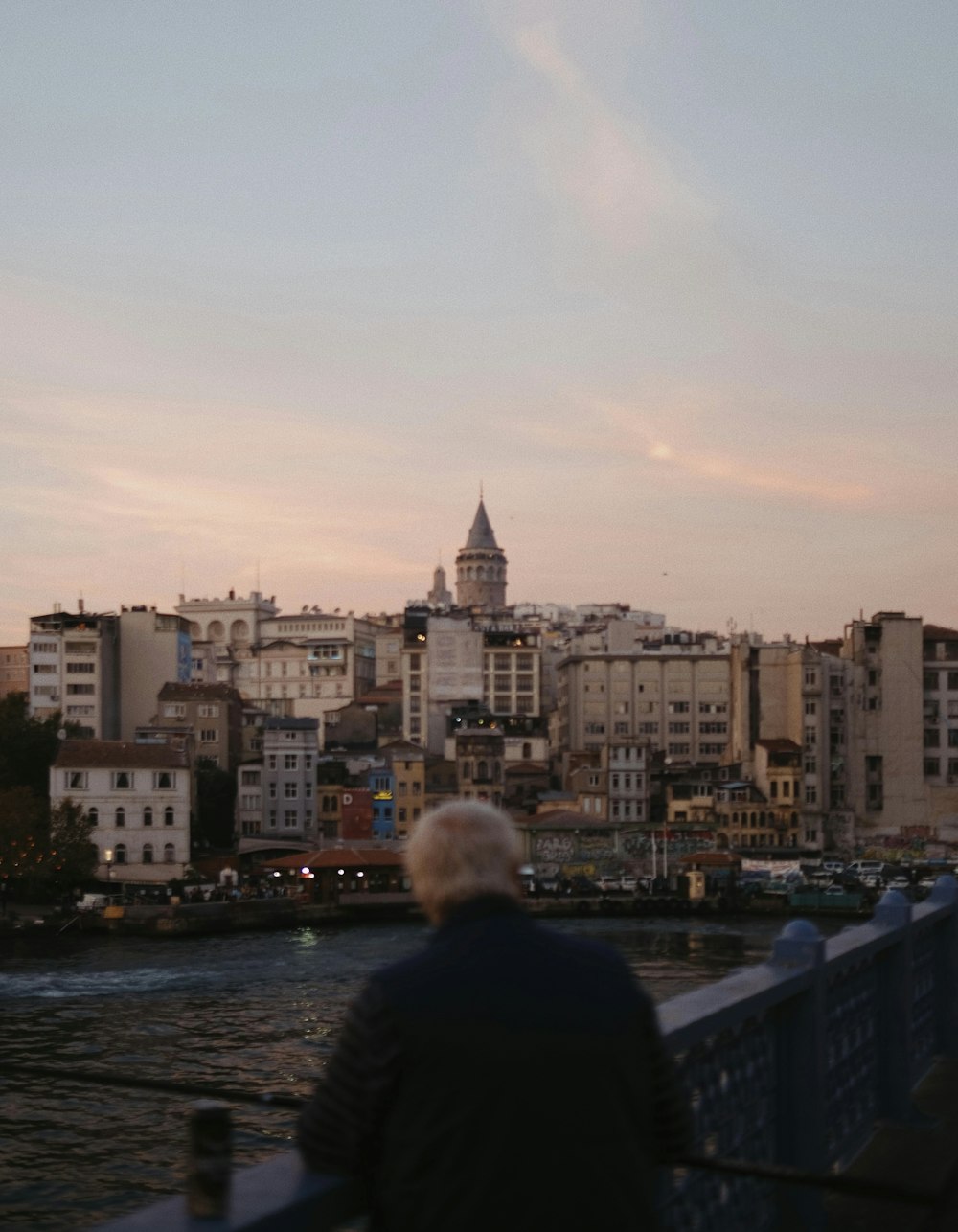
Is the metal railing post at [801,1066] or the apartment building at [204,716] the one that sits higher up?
the apartment building at [204,716]

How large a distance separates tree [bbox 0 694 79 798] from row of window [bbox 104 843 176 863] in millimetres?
4435

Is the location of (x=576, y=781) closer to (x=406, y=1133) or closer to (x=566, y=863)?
(x=566, y=863)

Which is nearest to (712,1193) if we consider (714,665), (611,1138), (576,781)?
(611,1138)

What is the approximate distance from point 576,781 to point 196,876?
19.2 metres

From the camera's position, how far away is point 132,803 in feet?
188

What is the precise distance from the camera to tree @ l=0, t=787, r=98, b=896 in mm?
52031

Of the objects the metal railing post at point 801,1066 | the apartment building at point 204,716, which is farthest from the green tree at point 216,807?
the metal railing post at point 801,1066

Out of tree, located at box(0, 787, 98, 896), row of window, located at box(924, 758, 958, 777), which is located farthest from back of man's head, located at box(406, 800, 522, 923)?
row of window, located at box(924, 758, 958, 777)

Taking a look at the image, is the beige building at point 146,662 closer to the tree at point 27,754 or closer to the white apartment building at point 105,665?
the white apartment building at point 105,665

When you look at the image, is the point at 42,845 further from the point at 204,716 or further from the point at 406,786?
the point at 406,786

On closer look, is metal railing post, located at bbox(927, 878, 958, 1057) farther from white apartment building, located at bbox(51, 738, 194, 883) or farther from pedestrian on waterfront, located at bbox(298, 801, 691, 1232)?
white apartment building, located at bbox(51, 738, 194, 883)

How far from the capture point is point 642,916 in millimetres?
57906

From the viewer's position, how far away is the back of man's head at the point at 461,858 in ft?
8.36

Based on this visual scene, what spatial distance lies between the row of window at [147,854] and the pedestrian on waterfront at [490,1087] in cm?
5665
